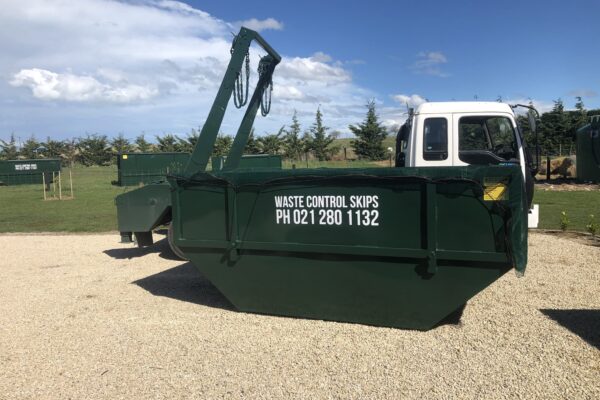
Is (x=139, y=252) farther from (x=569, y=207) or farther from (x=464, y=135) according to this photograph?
(x=569, y=207)

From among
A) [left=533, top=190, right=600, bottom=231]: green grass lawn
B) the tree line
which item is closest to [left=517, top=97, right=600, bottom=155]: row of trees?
the tree line

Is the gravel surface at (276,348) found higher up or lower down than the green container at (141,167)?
lower down

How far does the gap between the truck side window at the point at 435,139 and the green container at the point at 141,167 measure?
77.5ft

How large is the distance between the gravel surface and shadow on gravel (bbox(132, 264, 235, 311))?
0.12ft

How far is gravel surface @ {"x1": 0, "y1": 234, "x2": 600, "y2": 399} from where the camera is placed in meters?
3.59

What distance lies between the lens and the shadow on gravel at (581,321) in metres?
4.34

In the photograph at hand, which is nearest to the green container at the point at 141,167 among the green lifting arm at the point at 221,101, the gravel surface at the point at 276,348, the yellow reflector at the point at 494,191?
the green lifting arm at the point at 221,101

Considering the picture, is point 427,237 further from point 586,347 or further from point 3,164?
point 3,164

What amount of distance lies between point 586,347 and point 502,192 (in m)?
1.51

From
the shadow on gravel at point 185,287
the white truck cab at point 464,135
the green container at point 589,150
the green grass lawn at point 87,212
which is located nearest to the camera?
the green container at point 589,150

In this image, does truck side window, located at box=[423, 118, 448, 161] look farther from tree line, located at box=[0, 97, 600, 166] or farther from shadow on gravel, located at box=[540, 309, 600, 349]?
tree line, located at box=[0, 97, 600, 166]

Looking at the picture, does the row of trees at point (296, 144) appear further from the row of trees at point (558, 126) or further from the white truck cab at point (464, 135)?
Answer: the white truck cab at point (464, 135)

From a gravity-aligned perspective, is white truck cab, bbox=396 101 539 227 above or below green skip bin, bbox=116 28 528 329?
above

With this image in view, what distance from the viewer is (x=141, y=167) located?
28.8 meters
